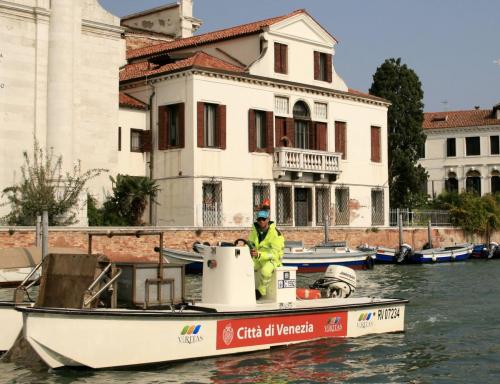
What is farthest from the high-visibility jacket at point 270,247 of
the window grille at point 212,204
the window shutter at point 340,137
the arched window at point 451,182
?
the arched window at point 451,182

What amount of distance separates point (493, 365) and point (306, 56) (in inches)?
1034

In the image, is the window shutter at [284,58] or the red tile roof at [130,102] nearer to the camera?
the red tile roof at [130,102]

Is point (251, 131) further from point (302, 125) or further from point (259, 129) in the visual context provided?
point (302, 125)

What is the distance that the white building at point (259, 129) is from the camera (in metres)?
32.8

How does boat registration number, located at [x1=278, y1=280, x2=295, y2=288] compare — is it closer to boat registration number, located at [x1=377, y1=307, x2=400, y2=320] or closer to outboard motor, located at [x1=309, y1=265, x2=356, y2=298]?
outboard motor, located at [x1=309, y1=265, x2=356, y2=298]

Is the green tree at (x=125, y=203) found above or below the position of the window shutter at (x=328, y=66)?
below

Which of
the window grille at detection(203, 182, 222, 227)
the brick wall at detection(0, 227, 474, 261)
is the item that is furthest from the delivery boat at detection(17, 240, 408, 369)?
the window grille at detection(203, 182, 222, 227)

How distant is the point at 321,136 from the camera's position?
1467 inches

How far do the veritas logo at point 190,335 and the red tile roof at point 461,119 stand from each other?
48889 mm

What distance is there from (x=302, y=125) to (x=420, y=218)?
939 centimetres

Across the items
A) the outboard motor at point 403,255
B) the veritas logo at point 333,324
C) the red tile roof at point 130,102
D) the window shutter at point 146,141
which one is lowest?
the veritas logo at point 333,324

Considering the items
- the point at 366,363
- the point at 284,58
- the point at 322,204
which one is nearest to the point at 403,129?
the point at 322,204

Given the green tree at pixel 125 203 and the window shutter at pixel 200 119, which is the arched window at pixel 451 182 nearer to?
the window shutter at pixel 200 119

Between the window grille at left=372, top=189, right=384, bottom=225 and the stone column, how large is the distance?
16.1m
